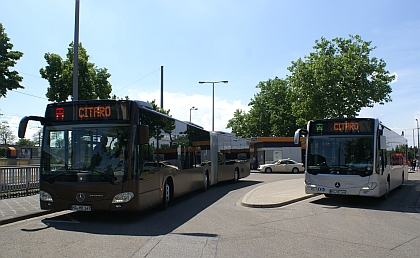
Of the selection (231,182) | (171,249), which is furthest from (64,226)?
(231,182)

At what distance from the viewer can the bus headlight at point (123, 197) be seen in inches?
372

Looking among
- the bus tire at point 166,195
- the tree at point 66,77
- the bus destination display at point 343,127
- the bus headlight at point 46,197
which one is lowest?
the bus tire at point 166,195

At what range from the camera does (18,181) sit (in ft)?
47.9

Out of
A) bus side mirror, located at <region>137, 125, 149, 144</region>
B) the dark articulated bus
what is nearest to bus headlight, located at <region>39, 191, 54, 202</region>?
the dark articulated bus

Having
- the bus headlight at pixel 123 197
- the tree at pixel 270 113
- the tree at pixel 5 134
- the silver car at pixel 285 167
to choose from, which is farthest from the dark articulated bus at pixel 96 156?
the tree at pixel 5 134

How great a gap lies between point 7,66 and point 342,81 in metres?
20.3

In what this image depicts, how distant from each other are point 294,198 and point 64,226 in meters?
8.55

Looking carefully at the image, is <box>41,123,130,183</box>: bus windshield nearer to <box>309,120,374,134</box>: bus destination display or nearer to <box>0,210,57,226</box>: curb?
<box>0,210,57,226</box>: curb

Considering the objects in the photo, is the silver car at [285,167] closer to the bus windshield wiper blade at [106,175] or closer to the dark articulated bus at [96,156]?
the dark articulated bus at [96,156]

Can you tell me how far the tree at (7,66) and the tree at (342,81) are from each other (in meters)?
17.9

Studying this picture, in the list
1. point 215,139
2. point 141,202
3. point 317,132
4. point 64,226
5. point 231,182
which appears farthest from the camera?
point 231,182

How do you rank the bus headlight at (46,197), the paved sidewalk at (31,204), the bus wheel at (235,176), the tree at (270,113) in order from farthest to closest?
the tree at (270,113) → the bus wheel at (235,176) → the paved sidewalk at (31,204) → the bus headlight at (46,197)

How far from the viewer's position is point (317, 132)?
563 inches

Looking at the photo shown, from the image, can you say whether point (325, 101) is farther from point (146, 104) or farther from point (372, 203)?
point (146, 104)
